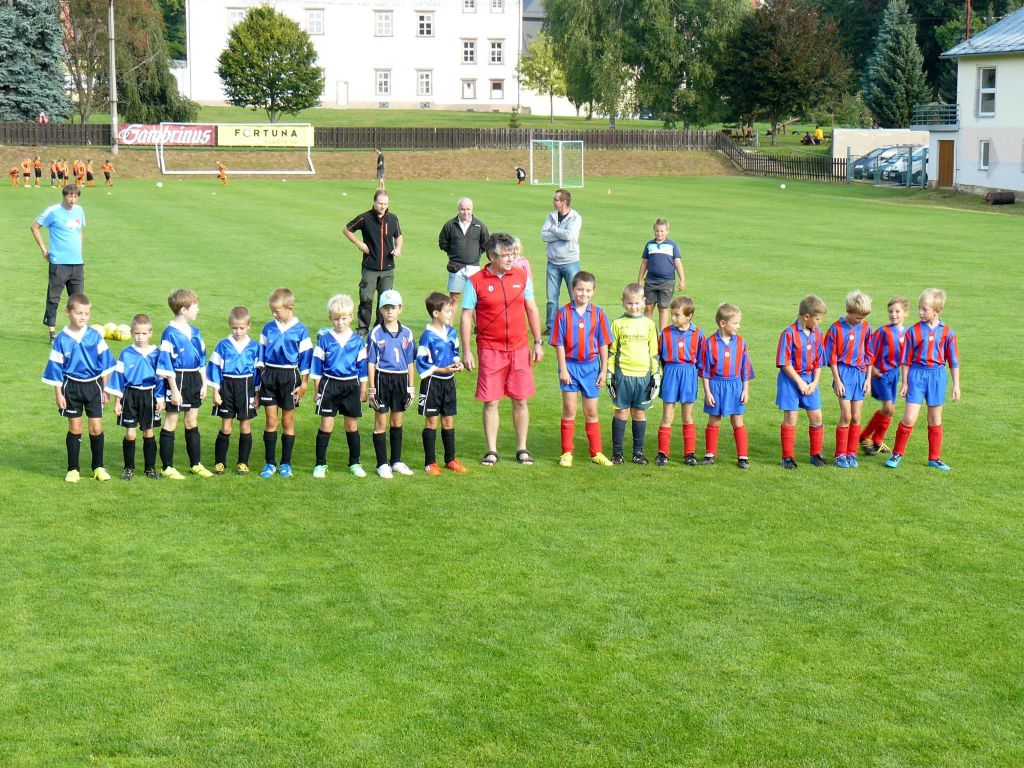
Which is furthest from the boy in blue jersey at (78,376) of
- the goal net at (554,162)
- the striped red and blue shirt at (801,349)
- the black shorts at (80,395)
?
the goal net at (554,162)

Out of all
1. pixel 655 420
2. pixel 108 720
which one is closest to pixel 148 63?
pixel 655 420

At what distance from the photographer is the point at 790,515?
10.0 meters

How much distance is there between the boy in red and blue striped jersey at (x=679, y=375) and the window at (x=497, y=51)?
298ft

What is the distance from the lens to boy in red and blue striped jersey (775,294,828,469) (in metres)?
11.4

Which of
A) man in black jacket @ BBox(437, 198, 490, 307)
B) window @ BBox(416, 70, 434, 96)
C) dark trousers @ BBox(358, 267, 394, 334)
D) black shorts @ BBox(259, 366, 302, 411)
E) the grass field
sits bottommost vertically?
the grass field

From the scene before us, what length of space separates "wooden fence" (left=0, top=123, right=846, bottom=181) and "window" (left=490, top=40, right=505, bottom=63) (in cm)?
3199

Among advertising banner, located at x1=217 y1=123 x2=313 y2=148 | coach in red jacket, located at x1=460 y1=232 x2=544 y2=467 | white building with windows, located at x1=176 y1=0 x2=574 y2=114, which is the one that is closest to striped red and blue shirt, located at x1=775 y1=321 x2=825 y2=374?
coach in red jacket, located at x1=460 y1=232 x2=544 y2=467

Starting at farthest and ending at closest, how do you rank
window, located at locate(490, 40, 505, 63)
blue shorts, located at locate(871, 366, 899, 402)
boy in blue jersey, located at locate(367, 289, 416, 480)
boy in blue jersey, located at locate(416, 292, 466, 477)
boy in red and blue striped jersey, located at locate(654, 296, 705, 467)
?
window, located at locate(490, 40, 505, 63)
blue shorts, located at locate(871, 366, 899, 402)
boy in red and blue striped jersey, located at locate(654, 296, 705, 467)
boy in blue jersey, located at locate(416, 292, 466, 477)
boy in blue jersey, located at locate(367, 289, 416, 480)

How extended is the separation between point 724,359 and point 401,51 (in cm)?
8963

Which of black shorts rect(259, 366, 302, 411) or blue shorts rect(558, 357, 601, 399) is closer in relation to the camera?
black shorts rect(259, 366, 302, 411)

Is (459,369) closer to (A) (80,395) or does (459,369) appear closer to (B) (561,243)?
(A) (80,395)

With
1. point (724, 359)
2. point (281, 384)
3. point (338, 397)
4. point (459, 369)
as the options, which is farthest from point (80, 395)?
point (724, 359)

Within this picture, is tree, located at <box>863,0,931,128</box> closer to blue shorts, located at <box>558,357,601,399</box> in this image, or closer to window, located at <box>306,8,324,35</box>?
window, located at <box>306,8,324,35</box>

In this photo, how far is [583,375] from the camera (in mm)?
11656
